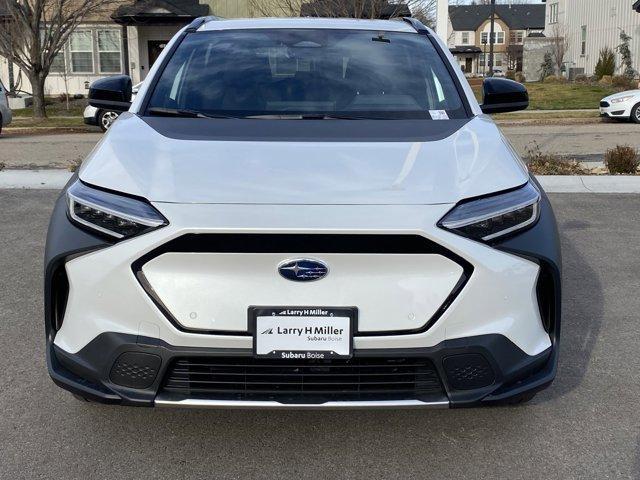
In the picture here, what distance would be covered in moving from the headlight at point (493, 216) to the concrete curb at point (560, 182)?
638 cm

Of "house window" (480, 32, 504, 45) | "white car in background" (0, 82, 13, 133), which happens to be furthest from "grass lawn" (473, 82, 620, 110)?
"house window" (480, 32, 504, 45)

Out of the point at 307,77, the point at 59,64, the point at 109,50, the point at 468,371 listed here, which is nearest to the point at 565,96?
the point at 109,50

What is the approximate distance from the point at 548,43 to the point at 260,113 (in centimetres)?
4747

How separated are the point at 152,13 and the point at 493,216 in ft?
91.3

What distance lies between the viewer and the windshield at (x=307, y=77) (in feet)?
12.1

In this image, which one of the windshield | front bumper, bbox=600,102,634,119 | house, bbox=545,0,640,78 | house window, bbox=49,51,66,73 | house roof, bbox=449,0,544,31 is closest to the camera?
the windshield

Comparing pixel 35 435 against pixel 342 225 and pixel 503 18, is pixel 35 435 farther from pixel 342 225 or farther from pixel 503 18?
pixel 503 18

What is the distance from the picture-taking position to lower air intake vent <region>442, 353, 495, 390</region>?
2500 millimetres

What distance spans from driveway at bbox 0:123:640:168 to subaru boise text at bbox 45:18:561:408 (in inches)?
358

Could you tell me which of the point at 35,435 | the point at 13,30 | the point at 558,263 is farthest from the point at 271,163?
the point at 13,30

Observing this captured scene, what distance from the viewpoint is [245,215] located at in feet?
8.13

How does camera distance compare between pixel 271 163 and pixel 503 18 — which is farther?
pixel 503 18

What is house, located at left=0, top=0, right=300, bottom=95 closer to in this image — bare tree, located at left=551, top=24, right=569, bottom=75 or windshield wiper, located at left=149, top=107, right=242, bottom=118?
bare tree, located at left=551, top=24, right=569, bottom=75

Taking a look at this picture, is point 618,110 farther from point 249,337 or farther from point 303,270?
point 249,337
